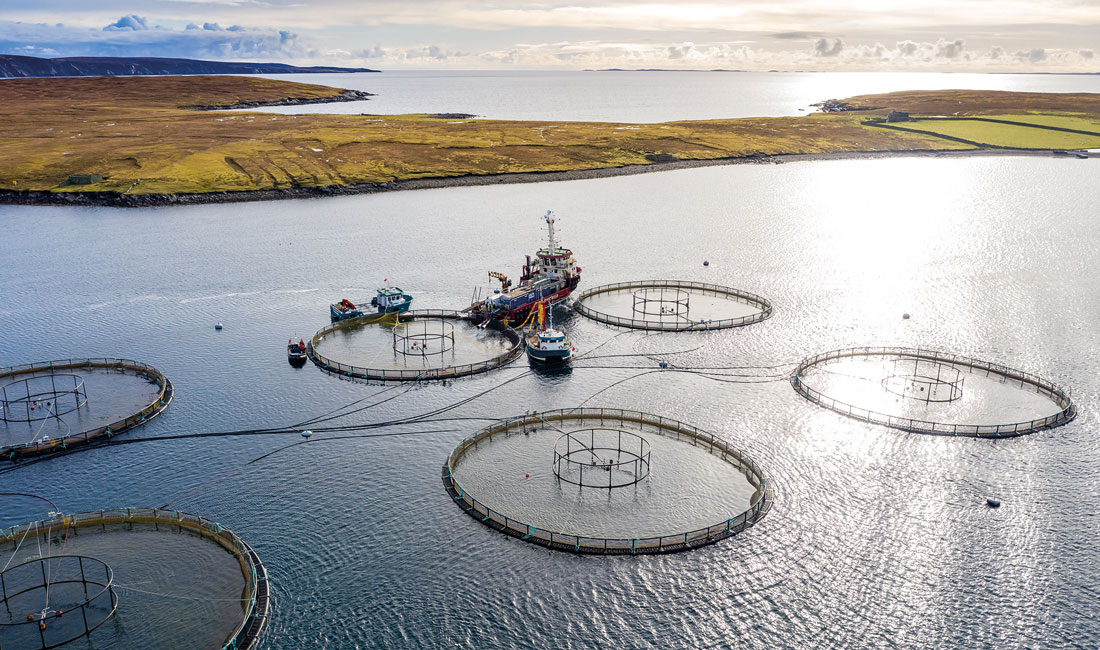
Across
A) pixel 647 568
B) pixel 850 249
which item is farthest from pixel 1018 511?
pixel 850 249

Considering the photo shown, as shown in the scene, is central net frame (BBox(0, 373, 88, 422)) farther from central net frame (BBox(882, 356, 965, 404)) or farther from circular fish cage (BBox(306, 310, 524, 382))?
central net frame (BBox(882, 356, 965, 404))

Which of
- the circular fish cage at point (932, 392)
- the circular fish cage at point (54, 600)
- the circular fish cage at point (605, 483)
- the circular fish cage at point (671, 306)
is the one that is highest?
the circular fish cage at point (671, 306)

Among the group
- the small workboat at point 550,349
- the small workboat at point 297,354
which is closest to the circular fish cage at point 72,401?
the small workboat at point 297,354

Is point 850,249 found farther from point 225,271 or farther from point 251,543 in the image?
point 251,543

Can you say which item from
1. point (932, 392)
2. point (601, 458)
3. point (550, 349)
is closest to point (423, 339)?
point (550, 349)

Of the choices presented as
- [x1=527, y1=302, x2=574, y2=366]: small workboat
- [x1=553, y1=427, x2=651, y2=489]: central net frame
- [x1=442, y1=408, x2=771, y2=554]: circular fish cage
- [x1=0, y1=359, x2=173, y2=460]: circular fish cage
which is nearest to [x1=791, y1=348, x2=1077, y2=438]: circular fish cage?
[x1=442, y1=408, x2=771, y2=554]: circular fish cage

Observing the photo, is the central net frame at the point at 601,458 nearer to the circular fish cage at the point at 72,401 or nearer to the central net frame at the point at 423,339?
the central net frame at the point at 423,339

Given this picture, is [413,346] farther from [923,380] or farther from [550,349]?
[923,380]
